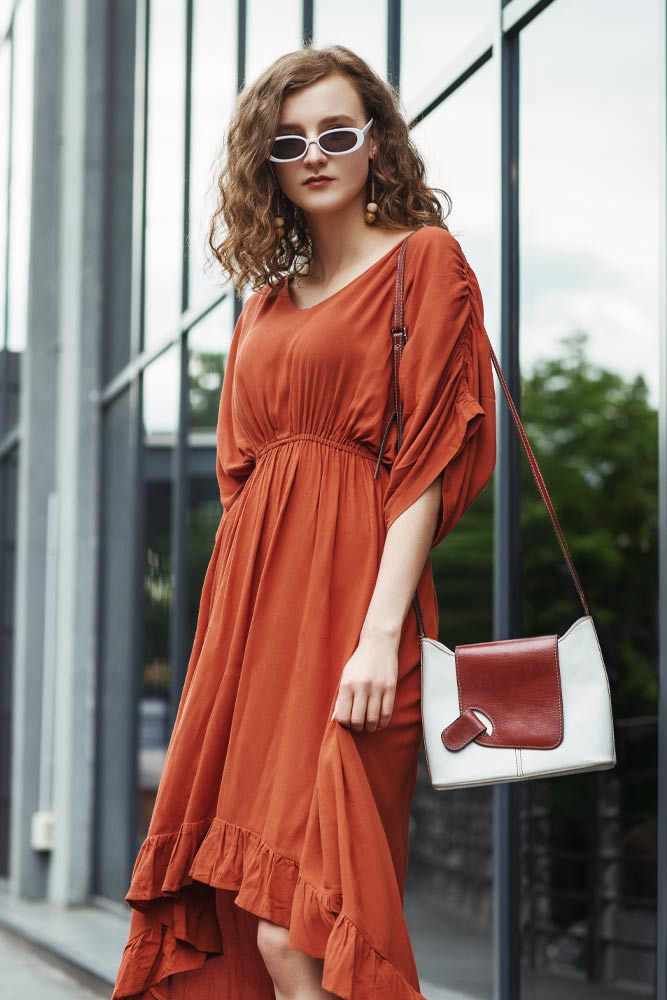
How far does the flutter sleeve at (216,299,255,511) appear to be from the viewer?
234 centimetres

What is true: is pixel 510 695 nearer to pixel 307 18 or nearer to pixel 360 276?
pixel 360 276

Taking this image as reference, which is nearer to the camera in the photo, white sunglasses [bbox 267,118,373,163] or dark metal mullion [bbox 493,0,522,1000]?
white sunglasses [bbox 267,118,373,163]

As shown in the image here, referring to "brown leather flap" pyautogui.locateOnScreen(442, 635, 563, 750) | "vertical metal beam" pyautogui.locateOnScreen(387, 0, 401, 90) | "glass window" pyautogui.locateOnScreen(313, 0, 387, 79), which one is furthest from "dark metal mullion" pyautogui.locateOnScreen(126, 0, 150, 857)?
"brown leather flap" pyautogui.locateOnScreen(442, 635, 563, 750)

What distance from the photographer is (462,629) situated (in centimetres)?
732

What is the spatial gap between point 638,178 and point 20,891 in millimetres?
6178

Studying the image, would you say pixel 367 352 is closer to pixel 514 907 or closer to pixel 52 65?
pixel 514 907

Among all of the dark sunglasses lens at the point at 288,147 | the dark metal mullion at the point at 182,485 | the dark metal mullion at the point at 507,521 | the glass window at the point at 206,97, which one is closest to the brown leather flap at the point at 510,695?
the dark sunglasses lens at the point at 288,147

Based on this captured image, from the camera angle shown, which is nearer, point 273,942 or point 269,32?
point 273,942

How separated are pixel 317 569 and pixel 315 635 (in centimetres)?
10

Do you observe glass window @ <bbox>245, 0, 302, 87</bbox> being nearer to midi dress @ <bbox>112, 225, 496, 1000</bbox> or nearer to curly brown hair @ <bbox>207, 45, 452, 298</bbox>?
curly brown hair @ <bbox>207, 45, 452, 298</bbox>

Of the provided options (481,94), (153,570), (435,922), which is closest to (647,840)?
(435,922)

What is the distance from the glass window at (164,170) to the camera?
6047 mm

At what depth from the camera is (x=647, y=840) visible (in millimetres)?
7043

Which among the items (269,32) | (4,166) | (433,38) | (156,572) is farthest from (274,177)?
(4,166)
